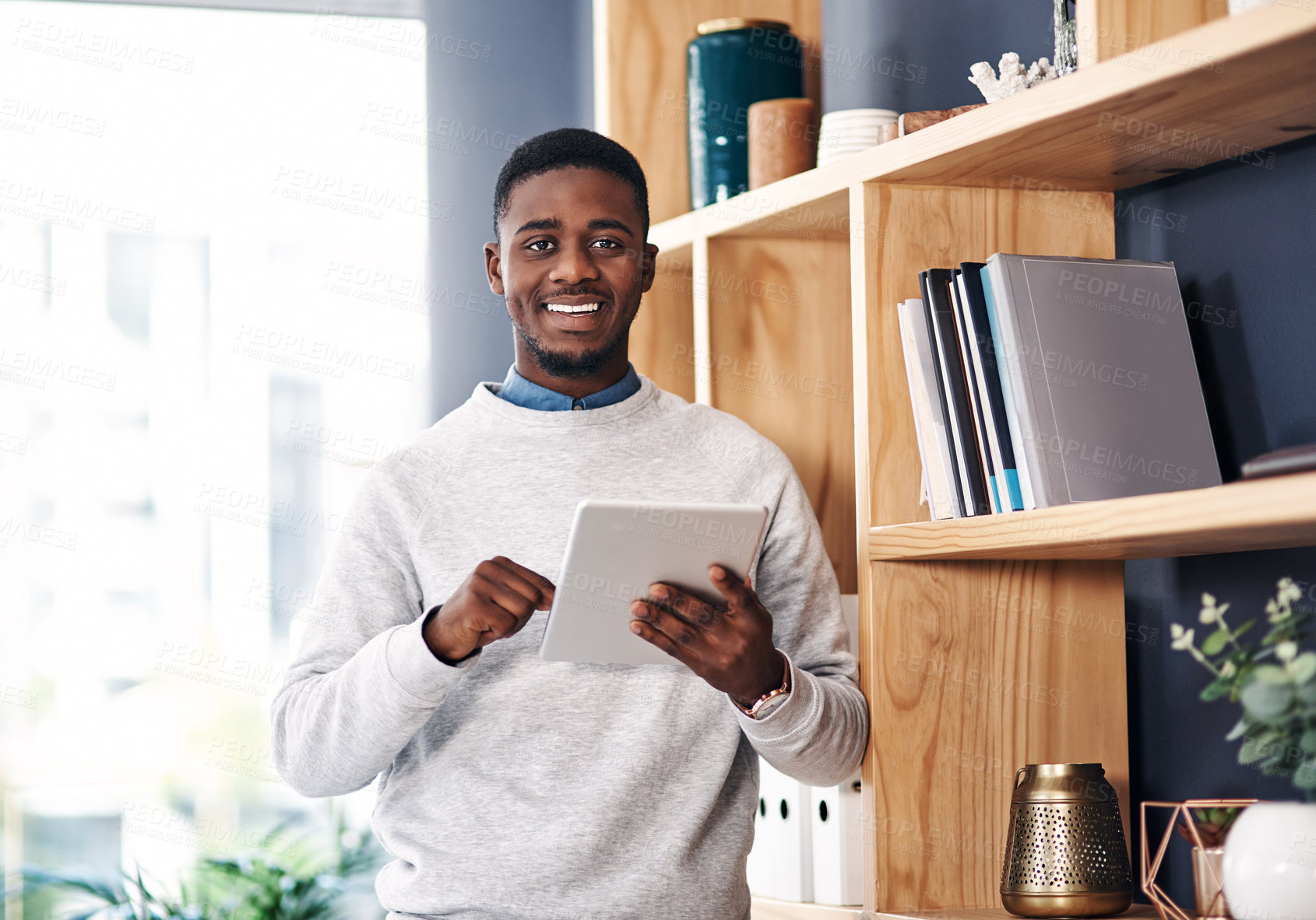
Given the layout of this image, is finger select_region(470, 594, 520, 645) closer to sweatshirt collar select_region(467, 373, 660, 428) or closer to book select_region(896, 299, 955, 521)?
sweatshirt collar select_region(467, 373, 660, 428)

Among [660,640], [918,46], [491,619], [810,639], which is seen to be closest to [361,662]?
[491,619]

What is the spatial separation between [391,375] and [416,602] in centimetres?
161

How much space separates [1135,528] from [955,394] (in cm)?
32

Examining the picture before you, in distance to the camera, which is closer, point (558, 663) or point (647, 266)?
point (558, 663)

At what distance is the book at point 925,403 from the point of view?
153cm

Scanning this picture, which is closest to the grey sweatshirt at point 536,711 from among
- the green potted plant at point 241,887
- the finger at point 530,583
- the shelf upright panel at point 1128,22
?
the finger at point 530,583

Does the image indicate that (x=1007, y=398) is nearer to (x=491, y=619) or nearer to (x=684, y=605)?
(x=684, y=605)

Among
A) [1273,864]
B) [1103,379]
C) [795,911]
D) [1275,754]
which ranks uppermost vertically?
[1103,379]

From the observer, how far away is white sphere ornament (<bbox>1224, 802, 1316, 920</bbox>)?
3.49 feet

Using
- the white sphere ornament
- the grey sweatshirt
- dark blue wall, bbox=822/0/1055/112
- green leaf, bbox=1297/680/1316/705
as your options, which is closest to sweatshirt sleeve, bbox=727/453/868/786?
the grey sweatshirt

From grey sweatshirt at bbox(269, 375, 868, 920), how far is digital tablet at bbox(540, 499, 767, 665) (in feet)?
0.43

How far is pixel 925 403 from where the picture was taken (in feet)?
5.07

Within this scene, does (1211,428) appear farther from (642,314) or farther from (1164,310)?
(642,314)

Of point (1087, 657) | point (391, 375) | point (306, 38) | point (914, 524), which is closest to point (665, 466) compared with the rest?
point (914, 524)
